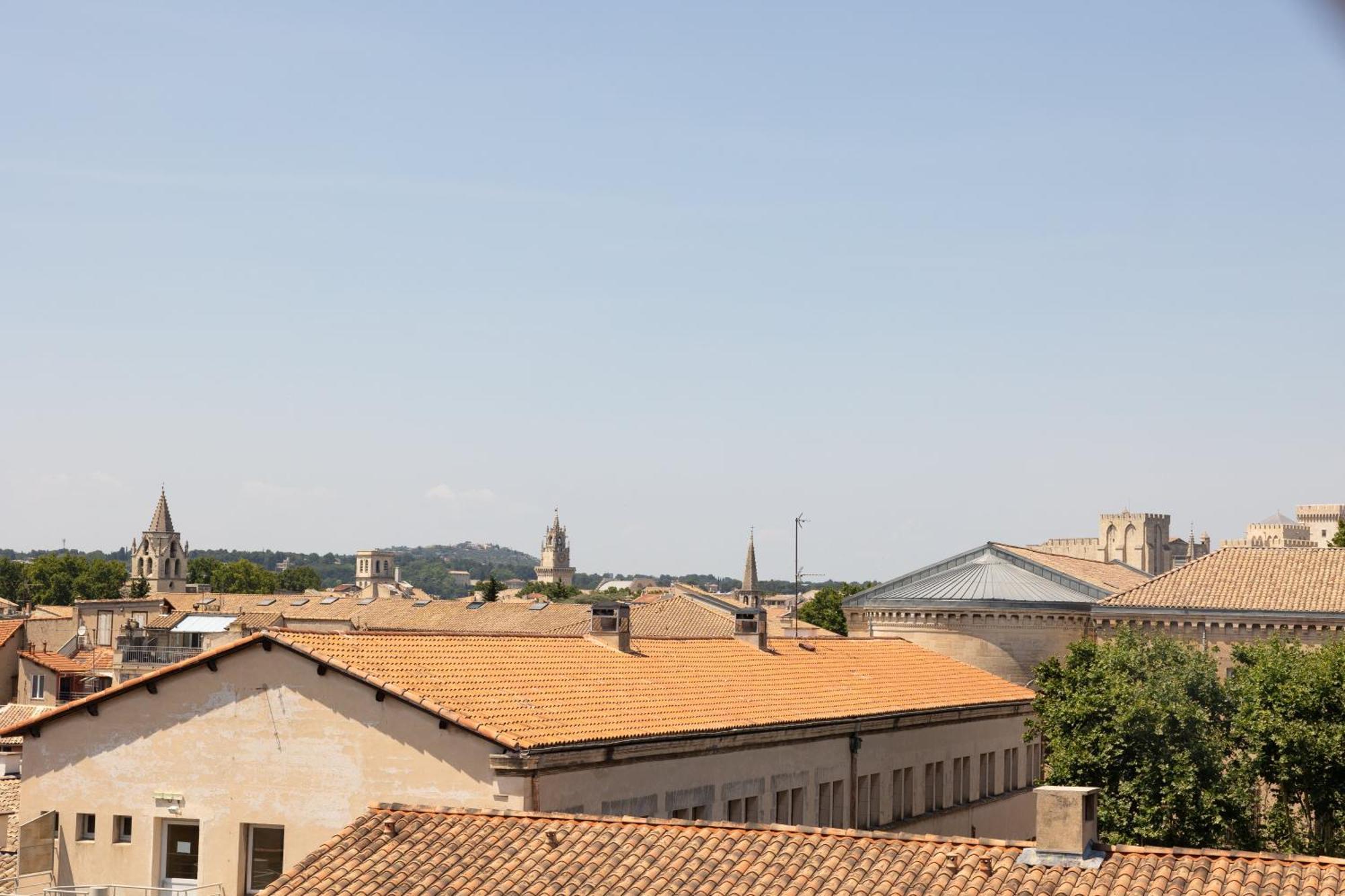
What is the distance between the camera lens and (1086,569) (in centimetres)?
7381

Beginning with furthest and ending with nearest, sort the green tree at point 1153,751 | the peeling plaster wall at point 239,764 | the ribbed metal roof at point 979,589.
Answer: the ribbed metal roof at point 979,589, the green tree at point 1153,751, the peeling plaster wall at point 239,764

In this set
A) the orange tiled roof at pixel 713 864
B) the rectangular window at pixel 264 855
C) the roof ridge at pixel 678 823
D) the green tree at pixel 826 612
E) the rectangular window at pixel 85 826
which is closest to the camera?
the orange tiled roof at pixel 713 864

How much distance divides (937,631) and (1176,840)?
23.5m

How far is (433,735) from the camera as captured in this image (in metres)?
28.9

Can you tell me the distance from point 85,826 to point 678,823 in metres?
12.3

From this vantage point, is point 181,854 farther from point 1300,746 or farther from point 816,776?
point 1300,746

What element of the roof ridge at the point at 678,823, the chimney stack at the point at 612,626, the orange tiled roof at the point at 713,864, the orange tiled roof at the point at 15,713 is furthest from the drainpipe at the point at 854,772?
the orange tiled roof at the point at 15,713

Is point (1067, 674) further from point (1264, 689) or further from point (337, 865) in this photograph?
point (337, 865)

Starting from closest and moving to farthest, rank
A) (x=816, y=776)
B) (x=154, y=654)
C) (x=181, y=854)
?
(x=181, y=854) → (x=816, y=776) → (x=154, y=654)

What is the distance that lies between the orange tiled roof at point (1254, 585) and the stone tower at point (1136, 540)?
124700 mm

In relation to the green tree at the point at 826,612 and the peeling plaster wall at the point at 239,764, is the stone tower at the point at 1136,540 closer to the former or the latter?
the green tree at the point at 826,612

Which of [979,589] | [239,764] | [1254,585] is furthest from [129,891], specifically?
[1254,585]

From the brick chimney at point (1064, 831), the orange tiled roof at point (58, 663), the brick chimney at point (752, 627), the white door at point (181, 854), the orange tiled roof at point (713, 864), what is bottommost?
the white door at point (181, 854)

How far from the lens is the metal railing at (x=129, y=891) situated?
29422 millimetres
